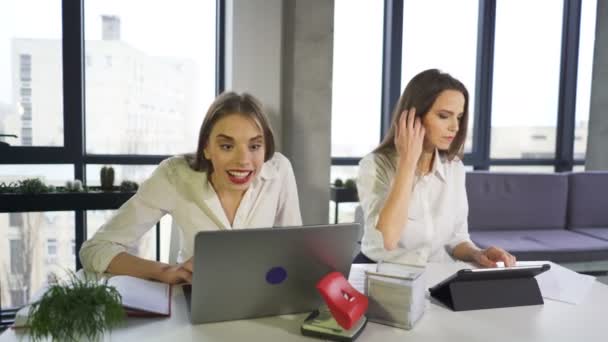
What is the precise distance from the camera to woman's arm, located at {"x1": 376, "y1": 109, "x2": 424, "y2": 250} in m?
1.68

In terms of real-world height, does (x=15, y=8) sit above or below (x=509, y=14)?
below

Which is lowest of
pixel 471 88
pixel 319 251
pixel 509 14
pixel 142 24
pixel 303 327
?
pixel 303 327

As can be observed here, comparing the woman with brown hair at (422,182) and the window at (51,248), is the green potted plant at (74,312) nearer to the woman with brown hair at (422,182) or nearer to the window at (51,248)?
the woman with brown hair at (422,182)

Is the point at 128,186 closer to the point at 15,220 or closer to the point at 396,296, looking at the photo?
the point at 15,220

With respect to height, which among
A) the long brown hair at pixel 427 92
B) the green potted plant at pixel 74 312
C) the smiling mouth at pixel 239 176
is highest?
the long brown hair at pixel 427 92

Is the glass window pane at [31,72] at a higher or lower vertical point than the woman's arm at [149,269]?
higher

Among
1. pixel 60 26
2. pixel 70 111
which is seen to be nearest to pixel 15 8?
pixel 60 26

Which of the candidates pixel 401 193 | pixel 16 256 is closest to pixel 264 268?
pixel 401 193

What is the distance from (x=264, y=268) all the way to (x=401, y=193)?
2.49ft

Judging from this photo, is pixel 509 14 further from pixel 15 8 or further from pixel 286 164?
pixel 15 8

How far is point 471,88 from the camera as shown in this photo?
4.34 meters

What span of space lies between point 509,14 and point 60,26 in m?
3.61

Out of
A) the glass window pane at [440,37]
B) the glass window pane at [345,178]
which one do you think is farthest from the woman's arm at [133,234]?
the glass window pane at [440,37]

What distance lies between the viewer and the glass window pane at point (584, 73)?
4.49 meters
